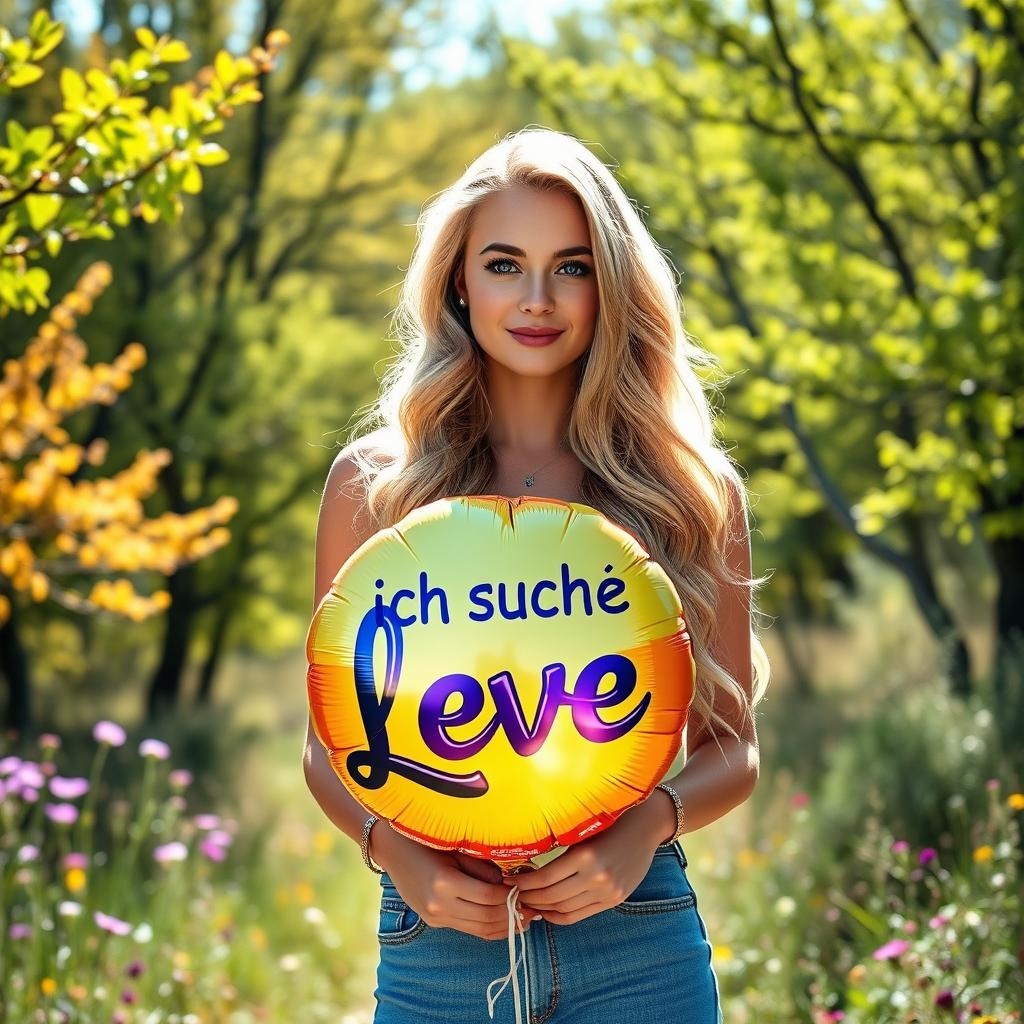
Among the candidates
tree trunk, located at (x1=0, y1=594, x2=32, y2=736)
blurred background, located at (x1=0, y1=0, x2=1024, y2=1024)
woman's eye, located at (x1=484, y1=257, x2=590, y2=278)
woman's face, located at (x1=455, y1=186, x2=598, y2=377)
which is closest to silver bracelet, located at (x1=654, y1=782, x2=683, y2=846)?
woman's face, located at (x1=455, y1=186, x2=598, y2=377)

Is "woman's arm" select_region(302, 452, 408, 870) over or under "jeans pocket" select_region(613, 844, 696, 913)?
over

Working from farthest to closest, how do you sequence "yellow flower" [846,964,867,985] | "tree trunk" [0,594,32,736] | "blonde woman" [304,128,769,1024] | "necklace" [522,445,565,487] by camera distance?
"tree trunk" [0,594,32,736], "yellow flower" [846,964,867,985], "necklace" [522,445,565,487], "blonde woman" [304,128,769,1024]

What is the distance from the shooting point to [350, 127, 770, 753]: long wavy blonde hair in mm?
2018

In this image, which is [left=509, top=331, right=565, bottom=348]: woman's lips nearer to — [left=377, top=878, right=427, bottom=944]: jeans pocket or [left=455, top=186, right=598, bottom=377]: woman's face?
[left=455, top=186, right=598, bottom=377]: woman's face

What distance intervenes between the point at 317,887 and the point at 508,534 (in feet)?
17.4

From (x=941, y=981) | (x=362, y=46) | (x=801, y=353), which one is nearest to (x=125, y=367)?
(x=801, y=353)

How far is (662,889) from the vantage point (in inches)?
75.4

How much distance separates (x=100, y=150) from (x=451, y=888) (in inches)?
58.8

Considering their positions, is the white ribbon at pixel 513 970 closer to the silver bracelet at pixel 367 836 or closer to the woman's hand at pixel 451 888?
the woman's hand at pixel 451 888

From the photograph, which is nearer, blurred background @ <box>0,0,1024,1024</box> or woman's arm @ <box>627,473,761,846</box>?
woman's arm @ <box>627,473,761,846</box>

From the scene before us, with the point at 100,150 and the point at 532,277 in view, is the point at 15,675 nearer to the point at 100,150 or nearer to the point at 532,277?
the point at 100,150

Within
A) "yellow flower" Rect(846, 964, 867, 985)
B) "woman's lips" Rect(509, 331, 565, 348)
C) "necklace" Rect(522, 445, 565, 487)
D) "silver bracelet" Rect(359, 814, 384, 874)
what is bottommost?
"silver bracelet" Rect(359, 814, 384, 874)

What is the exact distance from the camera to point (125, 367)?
504 centimetres

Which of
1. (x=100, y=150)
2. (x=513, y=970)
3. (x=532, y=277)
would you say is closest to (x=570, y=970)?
(x=513, y=970)
